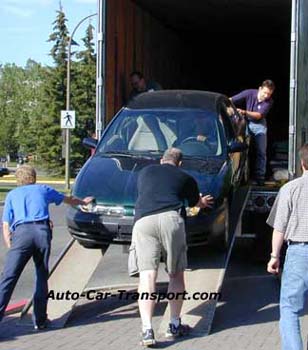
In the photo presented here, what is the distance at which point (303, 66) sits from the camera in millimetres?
10070

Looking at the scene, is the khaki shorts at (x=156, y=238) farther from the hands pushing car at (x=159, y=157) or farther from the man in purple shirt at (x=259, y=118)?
the man in purple shirt at (x=259, y=118)

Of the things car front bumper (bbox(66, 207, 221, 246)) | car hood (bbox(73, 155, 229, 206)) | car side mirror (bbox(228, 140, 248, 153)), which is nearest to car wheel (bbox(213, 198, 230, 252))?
car front bumper (bbox(66, 207, 221, 246))

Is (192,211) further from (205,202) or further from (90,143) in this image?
(90,143)

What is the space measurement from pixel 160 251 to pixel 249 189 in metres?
3.30

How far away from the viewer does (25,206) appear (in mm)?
7395

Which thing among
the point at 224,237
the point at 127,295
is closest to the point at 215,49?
the point at 127,295

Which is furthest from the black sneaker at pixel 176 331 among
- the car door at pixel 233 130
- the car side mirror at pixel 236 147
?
the car side mirror at pixel 236 147

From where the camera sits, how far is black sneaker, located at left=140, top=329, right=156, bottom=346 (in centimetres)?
679

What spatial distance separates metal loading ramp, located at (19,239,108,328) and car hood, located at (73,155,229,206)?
842 mm

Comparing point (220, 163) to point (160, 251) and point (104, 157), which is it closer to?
point (104, 157)

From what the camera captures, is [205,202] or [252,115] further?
[252,115]

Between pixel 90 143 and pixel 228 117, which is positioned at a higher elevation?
pixel 228 117

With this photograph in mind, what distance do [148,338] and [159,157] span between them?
2.80 metres

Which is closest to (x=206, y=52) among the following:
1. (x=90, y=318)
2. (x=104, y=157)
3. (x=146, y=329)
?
(x=104, y=157)
